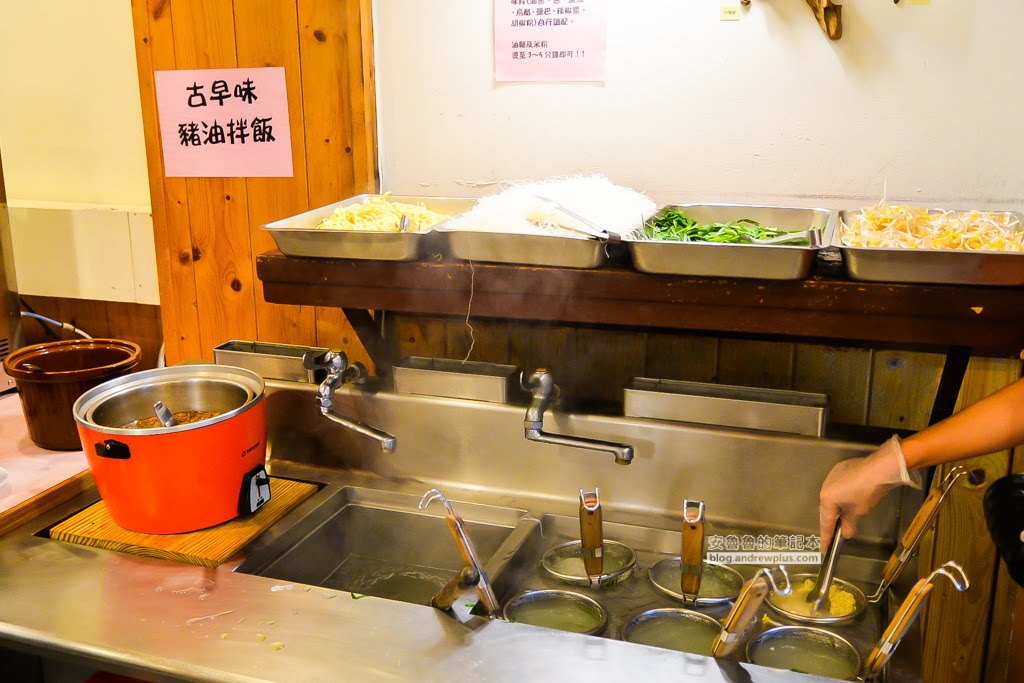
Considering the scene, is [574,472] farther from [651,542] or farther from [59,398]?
[59,398]

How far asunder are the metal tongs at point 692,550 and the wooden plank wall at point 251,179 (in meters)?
1.15

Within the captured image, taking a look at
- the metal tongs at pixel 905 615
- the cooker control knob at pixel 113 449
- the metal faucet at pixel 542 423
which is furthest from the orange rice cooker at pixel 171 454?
the metal tongs at pixel 905 615

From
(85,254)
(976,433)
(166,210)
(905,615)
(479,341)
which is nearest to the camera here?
(905,615)

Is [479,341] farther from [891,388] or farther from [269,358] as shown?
[891,388]

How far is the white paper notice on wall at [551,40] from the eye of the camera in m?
1.97

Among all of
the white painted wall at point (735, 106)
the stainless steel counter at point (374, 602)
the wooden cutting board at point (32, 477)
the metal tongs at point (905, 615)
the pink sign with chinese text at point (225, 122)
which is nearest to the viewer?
the metal tongs at point (905, 615)

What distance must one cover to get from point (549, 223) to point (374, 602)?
0.83 metres

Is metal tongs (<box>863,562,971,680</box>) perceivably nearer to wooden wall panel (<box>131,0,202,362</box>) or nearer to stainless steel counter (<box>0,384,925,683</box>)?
stainless steel counter (<box>0,384,925,683</box>)

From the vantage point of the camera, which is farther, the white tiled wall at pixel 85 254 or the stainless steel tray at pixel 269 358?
the white tiled wall at pixel 85 254

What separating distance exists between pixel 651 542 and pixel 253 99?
157 centimetres

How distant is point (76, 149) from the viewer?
2.86m

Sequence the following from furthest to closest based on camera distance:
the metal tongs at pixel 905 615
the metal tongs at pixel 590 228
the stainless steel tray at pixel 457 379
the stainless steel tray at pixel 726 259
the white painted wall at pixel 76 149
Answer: the white painted wall at pixel 76 149 < the stainless steel tray at pixel 457 379 < the metal tongs at pixel 590 228 < the stainless steel tray at pixel 726 259 < the metal tongs at pixel 905 615

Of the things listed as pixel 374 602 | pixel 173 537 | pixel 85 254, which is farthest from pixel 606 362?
pixel 85 254

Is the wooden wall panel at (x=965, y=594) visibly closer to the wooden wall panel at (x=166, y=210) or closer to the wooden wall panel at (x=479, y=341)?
the wooden wall panel at (x=479, y=341)
